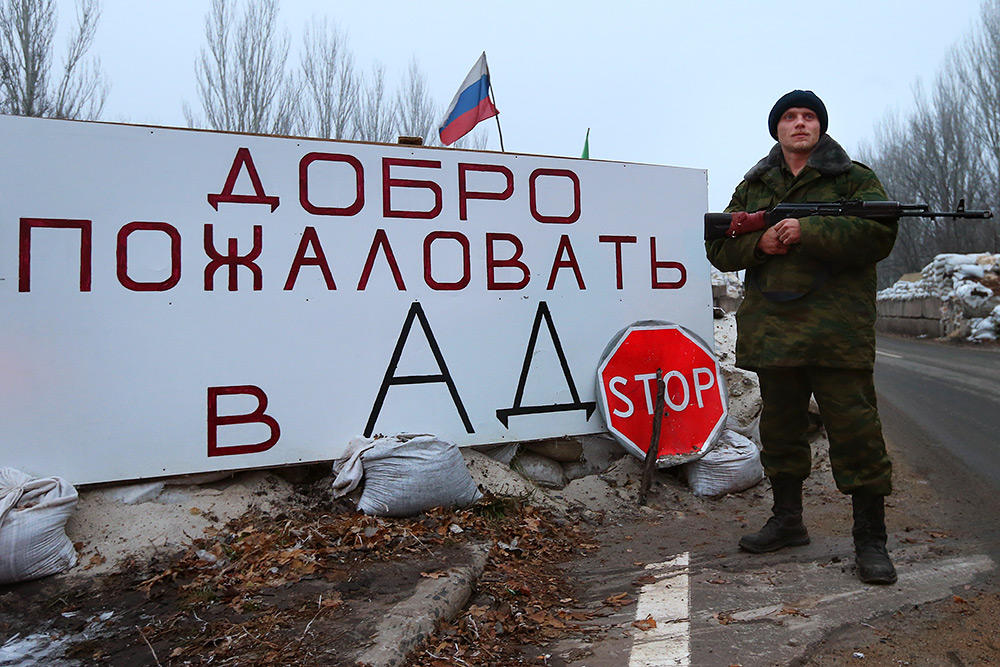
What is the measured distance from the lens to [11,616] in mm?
2430

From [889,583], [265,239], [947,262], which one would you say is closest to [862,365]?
[889,583]

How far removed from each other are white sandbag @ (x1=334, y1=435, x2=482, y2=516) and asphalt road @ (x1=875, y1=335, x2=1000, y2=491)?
112 inches

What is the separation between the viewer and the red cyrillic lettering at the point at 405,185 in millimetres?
3602

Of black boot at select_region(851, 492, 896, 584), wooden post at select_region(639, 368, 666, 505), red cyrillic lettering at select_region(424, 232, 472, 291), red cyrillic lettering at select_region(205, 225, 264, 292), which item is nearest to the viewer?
black boot at select_region(851, 492, 896, 584)

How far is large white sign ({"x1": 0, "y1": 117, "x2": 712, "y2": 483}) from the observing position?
309cm

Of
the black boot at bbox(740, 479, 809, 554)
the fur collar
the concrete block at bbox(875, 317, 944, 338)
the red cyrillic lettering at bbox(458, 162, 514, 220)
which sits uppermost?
the red cyrillic lettering at bbox(458, 162, 514, 220)

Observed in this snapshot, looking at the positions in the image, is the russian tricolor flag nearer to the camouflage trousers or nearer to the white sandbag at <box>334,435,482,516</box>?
the white sandbag at <box>334,435,482,516</box>

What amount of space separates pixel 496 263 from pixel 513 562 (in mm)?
1644

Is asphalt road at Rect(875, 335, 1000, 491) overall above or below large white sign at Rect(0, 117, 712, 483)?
below

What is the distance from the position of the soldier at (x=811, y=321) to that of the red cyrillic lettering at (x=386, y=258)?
5.20 feet

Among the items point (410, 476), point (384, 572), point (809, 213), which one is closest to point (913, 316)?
point (809, 213)

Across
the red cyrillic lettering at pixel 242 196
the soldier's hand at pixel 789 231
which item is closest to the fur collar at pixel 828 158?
the soldier's hand at pixel 789 231

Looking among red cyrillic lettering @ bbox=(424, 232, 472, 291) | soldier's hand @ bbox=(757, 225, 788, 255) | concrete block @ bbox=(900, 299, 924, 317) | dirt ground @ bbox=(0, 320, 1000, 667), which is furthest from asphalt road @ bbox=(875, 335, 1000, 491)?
concrete block @ bbox=(900, 299, 924, 317)

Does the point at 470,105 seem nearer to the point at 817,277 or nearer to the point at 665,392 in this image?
the point at 665,392
